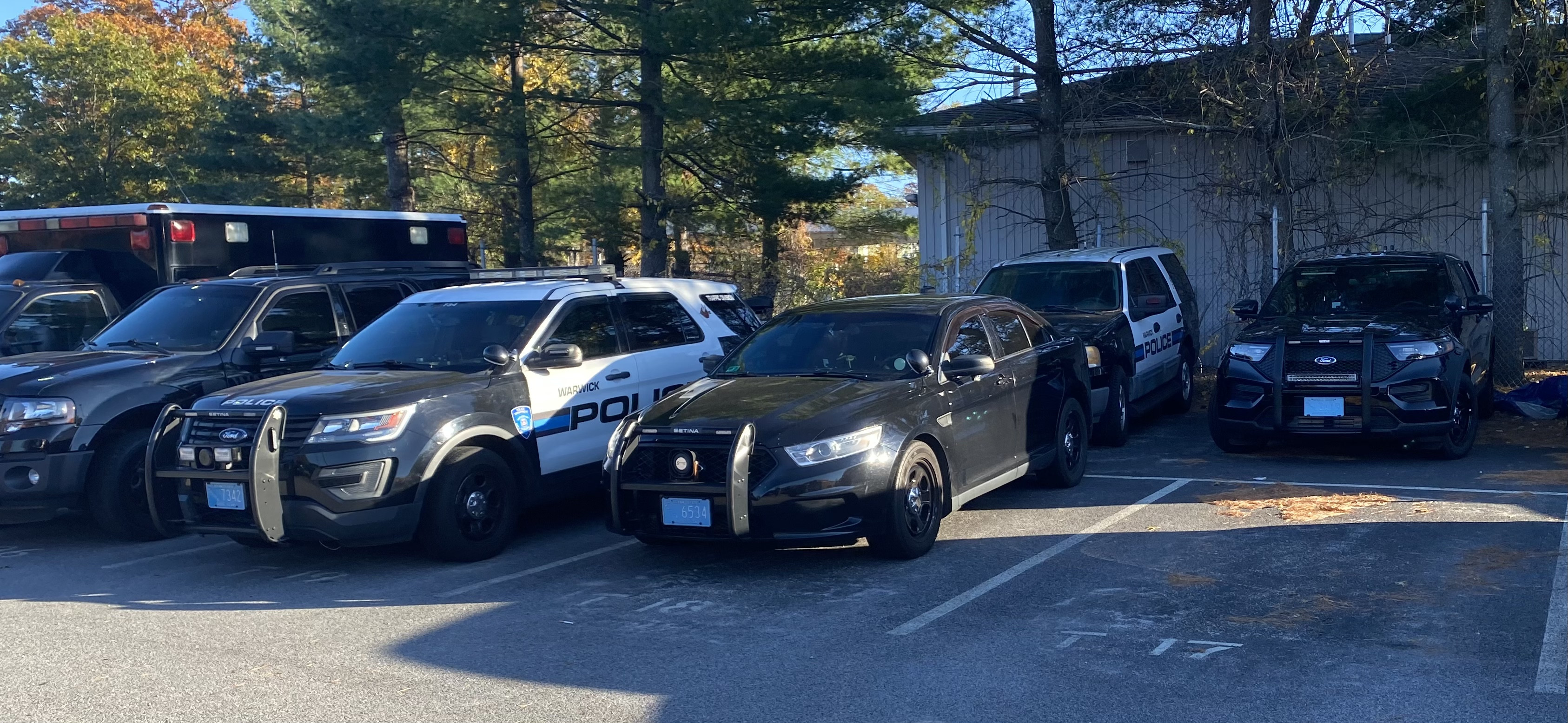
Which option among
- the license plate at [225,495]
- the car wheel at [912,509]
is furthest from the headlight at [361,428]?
the car wheel at [912,509]

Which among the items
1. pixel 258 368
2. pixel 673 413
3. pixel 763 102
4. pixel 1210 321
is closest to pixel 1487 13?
pixel 1210 321

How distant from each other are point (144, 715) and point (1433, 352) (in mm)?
9349

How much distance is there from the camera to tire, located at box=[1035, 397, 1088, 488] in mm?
9828

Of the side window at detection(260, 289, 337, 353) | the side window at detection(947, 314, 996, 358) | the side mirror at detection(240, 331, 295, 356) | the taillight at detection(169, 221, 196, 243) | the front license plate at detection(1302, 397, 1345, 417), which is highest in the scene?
the taillight at detection(169, 221, 196, 243)

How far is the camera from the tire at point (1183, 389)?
1423 centimetres

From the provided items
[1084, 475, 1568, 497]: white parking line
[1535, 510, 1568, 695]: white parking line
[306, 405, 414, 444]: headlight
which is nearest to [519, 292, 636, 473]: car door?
[306, 405, 414, 444]: headlight

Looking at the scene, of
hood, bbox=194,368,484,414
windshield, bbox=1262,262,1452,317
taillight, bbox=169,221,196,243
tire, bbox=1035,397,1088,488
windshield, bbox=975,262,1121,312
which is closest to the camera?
hood, bbox=194,368,484,414

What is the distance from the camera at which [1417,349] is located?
34.1 feet

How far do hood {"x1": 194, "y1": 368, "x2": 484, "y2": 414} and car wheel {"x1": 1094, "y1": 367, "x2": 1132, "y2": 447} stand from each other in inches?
235

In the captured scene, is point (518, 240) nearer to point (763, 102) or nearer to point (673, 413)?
point (763, 102)

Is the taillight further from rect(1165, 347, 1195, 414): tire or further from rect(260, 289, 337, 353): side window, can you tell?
rect(1165, 347, 1195, 414): tire

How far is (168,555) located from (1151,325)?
9.01m

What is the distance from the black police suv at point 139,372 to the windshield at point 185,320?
0.01m

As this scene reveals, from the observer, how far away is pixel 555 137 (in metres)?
24.5
